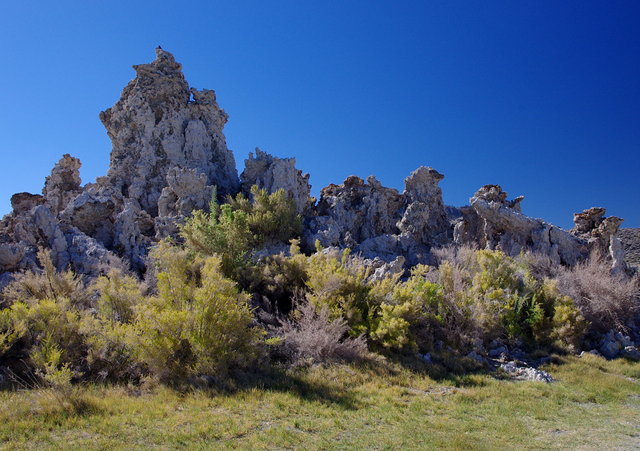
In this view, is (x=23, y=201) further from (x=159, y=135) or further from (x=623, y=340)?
(x=623, y=340)

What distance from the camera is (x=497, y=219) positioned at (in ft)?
66.7

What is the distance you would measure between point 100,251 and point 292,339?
8.68m

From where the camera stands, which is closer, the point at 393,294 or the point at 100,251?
the point at 393,294

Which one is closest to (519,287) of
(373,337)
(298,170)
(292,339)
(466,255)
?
(466,255)

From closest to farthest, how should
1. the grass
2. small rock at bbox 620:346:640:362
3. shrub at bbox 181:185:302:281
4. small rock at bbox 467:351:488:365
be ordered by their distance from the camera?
1. the grass
2. small rock at bbox 467:351:488:365
3. small rock at bbox 620:346:640:362
4. shrub at bbox 181:185:302:281

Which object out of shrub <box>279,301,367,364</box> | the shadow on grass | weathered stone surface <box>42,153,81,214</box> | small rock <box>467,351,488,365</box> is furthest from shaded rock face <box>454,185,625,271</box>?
weathered stone surface <box>42,153,81,214</box>

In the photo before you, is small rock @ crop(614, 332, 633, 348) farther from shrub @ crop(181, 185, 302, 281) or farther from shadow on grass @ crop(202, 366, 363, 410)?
shrub @ crop(181, 185, 302, 281)

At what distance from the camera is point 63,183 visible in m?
20.5

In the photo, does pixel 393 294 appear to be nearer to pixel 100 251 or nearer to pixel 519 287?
pixel 519 287

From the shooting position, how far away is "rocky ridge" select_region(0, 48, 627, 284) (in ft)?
56.3

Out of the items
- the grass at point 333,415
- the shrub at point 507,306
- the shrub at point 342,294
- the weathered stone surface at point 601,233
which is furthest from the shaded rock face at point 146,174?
the weathered stone surface at point 601,233

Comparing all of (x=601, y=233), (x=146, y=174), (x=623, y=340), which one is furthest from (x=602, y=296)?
(x=146, y=174)

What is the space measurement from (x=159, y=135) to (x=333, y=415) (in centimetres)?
1830

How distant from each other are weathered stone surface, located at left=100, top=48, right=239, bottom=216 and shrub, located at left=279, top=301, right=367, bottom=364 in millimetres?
12572
